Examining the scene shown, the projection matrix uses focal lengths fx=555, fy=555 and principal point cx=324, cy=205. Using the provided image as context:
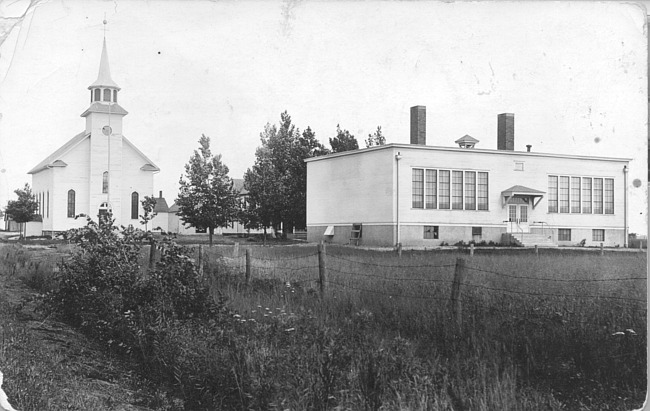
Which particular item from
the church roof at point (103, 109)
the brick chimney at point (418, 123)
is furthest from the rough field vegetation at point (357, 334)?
the brick chimney at point (418, 123)

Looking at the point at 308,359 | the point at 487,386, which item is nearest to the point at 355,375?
the point at 308,359

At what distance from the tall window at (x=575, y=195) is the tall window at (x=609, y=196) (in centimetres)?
33

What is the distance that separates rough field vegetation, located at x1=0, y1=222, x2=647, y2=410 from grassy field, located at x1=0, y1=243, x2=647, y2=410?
0.05 feet

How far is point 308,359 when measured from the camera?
477 cm

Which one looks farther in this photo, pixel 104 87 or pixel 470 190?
pixel 470 190

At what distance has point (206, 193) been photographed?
26.6 feet

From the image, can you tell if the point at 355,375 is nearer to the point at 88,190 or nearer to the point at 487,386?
the point at 487,386

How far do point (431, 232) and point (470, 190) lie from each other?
92 cm

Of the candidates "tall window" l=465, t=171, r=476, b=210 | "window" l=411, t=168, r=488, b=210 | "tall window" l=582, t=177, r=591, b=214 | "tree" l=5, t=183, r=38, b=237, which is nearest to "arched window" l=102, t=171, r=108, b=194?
"tree" l=5, t=183, r=38, b=237

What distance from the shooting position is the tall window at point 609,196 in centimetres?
608

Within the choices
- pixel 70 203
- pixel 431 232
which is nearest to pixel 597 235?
pixel 431 232

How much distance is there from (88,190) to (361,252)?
449cm

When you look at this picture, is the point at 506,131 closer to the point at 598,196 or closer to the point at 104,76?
the point at 598,196

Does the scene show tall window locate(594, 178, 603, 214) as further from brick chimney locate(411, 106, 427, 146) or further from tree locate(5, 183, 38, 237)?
tree locate(5, 183, 38, 237)
